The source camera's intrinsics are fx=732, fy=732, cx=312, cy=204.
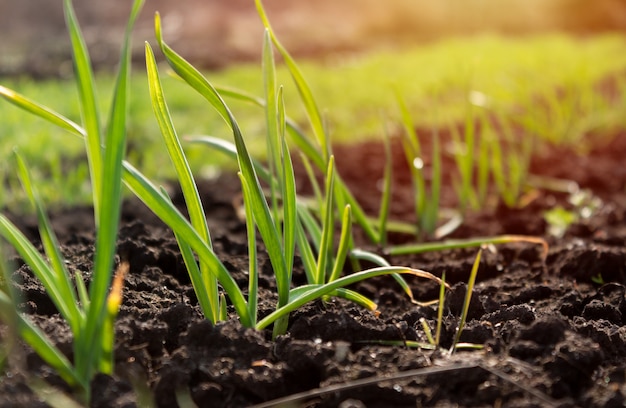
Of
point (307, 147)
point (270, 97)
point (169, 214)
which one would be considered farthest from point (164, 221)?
point (307, 147)

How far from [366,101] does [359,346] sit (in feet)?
15.3

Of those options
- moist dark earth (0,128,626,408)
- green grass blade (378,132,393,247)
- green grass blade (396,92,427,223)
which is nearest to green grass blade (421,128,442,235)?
green grass blade (396,92,427,223)

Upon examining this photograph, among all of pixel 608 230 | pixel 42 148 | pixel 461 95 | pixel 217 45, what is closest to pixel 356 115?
pixel 461 95

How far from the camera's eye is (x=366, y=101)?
5.89m

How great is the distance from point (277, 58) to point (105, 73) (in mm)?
2011

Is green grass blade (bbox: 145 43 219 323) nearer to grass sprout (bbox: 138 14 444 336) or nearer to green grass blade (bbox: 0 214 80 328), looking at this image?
grass sprout (bbox: 138 14 444 336)

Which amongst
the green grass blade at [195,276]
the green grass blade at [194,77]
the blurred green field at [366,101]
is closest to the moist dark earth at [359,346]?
the green grass blade at [195,276]

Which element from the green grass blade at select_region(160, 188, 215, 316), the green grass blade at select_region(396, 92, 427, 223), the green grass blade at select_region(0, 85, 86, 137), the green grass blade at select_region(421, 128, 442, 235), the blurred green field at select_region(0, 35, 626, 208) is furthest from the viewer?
the blurred green field at select_region(0, 35, 626, 208)

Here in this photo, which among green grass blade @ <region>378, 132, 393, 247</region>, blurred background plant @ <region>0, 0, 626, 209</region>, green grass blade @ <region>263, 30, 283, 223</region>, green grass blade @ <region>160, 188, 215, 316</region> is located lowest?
blurred background plant @ <region>0, 0, 626, 209</region>

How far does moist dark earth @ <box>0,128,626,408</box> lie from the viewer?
1175 mm

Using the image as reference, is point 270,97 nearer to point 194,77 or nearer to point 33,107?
point 194,77

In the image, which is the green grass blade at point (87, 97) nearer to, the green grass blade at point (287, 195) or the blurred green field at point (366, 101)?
the green grass blade at point (287, 195)

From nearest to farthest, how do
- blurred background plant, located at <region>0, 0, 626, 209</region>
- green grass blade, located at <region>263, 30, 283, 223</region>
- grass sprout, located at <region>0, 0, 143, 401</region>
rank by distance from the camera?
grass sprout, located at <region>0, 0, 143, 401</region>
green grass blade, located at <region>263, 30, 283, 223</region>
blurred background plant, located at <region>0, 0, 626, 209</region>

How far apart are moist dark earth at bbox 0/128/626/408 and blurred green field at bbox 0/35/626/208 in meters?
0.78
